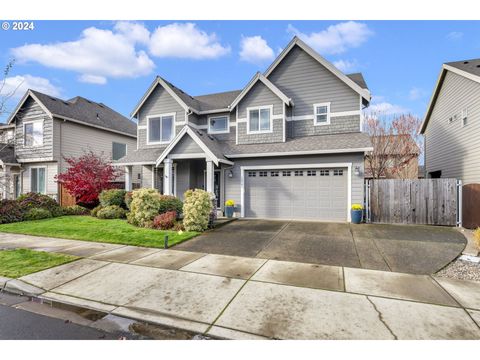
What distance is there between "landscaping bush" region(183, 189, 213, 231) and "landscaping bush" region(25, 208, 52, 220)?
30.7 ft

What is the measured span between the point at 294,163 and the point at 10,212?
15017 mm

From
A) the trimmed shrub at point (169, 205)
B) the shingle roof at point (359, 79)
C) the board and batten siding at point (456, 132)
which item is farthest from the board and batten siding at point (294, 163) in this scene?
the shingle roof at point (359, 79)

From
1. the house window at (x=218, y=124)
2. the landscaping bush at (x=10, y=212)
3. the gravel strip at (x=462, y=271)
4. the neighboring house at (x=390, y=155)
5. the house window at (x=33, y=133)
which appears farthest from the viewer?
the neighboring house at (x=390, y=155)

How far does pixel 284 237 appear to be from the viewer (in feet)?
28.5

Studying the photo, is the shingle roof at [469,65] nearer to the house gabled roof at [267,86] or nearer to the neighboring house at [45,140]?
the house gabled roof at [267,86]

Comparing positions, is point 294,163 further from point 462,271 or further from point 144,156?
point 144,156

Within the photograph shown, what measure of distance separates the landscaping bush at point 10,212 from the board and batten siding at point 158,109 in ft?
23.6

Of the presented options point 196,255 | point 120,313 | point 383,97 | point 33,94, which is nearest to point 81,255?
point 196,255

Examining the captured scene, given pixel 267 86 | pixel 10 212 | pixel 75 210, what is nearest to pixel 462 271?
pixel 267 86

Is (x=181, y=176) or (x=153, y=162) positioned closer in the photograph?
(x=153, y=162)

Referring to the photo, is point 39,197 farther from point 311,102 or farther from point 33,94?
point 311,102

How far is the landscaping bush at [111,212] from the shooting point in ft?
43.7

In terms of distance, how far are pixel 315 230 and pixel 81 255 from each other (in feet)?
26.4

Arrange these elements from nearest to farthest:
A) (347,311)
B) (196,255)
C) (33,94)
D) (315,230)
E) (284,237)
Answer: (347,311)
(196,255)
(284,237)
(315,230)
(33,94)
